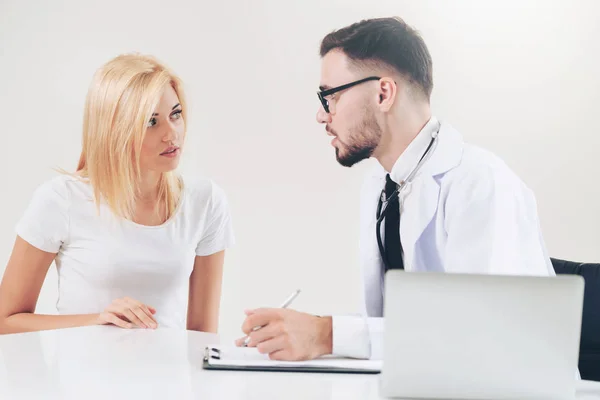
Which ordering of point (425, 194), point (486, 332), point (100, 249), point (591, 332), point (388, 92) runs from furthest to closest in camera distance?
point (100, 249), point (388, 92), point (425, 194), point (591, 332), point (486, 332)

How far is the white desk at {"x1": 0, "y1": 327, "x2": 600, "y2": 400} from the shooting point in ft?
3.73

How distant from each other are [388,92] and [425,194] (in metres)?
0.38

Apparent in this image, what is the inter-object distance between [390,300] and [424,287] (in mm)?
53

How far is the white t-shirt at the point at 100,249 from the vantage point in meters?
2.49

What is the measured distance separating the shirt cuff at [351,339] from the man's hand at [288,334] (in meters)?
0.02

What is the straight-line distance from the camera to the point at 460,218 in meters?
1.89

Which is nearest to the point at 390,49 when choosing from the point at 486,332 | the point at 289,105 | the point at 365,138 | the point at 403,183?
the point at 365,138

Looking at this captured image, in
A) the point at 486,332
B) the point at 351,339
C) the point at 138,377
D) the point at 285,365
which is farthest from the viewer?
the point at 351,339

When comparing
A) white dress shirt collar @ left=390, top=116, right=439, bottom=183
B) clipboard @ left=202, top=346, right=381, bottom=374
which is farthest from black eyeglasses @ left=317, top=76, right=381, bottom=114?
clipboard @ left=202, top=346, right=381, bottom=374

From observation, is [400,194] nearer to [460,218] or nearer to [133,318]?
[460,218]

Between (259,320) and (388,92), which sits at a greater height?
(388,92)

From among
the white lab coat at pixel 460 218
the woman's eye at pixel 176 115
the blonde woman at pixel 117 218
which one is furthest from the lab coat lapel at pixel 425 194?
the woman's eye at pixel 176 115

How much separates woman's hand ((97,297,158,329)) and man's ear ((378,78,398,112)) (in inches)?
36.0

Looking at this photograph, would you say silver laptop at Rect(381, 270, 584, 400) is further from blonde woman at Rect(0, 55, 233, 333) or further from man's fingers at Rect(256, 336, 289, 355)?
blonde woman at Rect(0, 55, 233, 333)
